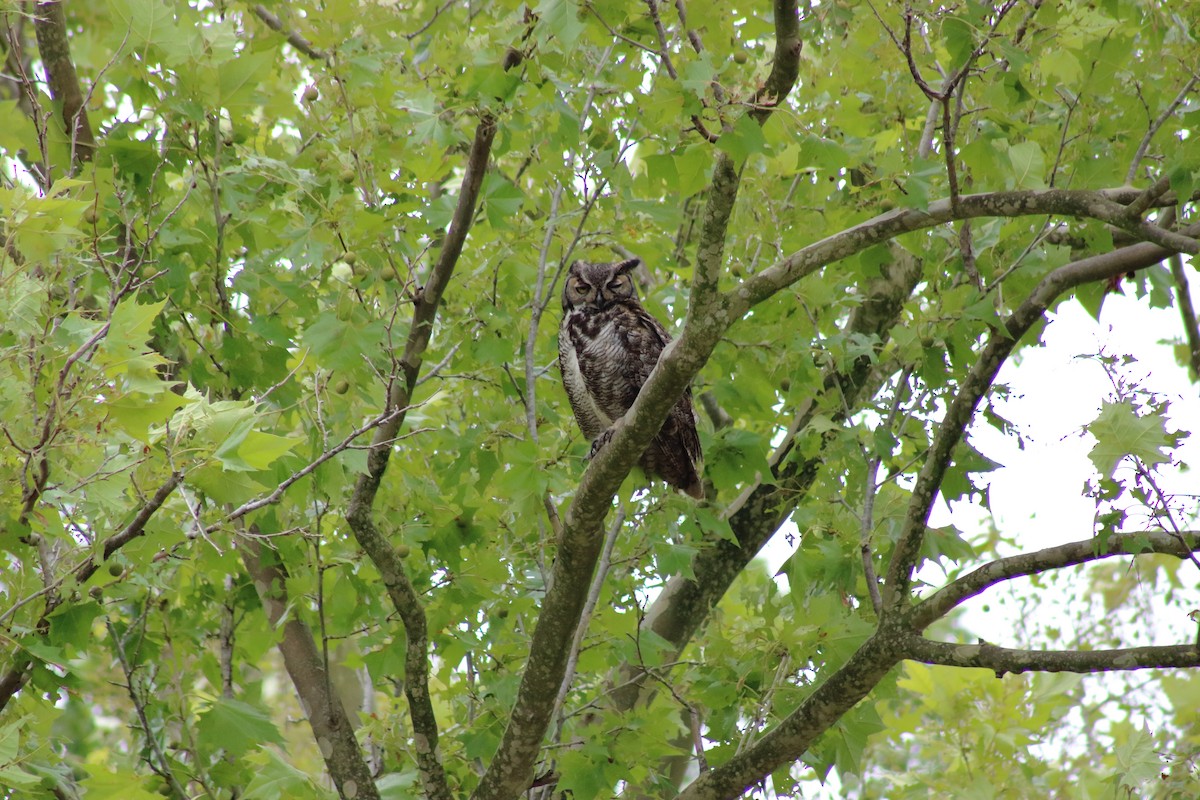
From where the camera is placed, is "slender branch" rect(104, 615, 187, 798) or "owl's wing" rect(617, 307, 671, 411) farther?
"owl's wing" rect(617, 307, 671, 411)

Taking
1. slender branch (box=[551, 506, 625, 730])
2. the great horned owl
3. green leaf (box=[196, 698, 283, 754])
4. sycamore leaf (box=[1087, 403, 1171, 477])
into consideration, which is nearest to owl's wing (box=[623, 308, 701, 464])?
the great horned owl

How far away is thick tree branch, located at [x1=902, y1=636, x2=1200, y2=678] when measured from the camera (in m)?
2.78

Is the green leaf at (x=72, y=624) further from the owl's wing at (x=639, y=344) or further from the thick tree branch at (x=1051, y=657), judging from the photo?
the owl's wing at (x=639, y=344)

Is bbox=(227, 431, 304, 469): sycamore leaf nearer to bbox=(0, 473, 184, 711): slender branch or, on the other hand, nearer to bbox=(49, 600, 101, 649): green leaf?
bbox=(0, 473, 184, 711): slender branch

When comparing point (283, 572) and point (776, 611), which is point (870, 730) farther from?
point (283, 572)

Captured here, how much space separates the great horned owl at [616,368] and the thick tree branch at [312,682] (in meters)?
1.52

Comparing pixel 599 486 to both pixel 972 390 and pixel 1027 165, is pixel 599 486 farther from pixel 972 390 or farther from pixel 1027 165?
pixel 1027 165

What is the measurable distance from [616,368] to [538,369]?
433mm

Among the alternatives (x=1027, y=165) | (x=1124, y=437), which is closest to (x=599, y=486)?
Answer: (x=1124, y=437)

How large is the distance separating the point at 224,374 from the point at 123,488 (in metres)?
1.81

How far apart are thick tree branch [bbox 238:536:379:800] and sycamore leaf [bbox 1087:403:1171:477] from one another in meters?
2.78

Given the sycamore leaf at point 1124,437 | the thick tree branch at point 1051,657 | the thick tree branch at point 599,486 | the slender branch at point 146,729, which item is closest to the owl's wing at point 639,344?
the thick tree branch at point 599,486

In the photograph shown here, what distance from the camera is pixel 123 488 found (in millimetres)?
2625

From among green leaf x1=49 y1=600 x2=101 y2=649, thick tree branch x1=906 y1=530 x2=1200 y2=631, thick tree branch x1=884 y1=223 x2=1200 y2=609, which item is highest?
thick tree branch x1=884 y1=223 x2=1200 y2=609
